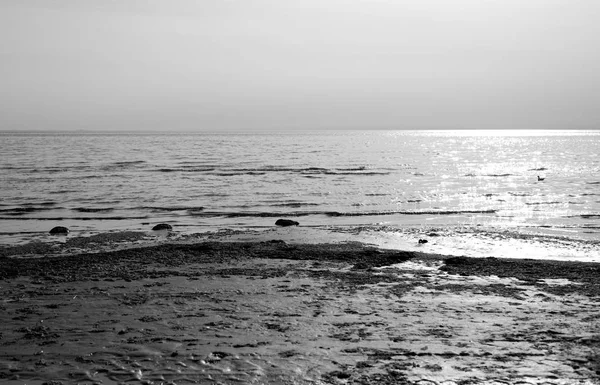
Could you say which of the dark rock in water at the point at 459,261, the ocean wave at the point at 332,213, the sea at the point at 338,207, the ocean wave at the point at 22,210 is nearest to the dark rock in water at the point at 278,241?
the sea at the point at 338,207

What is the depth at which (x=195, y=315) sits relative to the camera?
30.7 feet

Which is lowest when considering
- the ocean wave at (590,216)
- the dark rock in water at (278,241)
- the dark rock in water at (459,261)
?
the dark rock in water at (278,241)

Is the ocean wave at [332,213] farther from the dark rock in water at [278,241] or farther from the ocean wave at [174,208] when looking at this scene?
the dark rock in water at [278,241]

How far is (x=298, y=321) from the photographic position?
29.7 feet

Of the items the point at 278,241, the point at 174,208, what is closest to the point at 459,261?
the point at 278,241

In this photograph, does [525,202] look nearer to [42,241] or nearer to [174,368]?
[42,241]

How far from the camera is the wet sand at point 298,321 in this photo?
703cm

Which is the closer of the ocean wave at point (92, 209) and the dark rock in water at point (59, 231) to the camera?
the dark rock in water at point (59, 231)

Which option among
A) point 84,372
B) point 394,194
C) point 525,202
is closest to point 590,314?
point 84,372

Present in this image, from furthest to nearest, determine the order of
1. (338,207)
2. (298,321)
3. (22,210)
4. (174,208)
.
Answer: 1. (338,207)
2. (174,208)
3. (22,210)
4. (298,321)

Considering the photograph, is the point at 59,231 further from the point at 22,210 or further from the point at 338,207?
the point at 338,207

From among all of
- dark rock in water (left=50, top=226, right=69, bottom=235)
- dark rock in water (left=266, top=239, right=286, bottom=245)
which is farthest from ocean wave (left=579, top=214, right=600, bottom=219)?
dark rock in water (left=50, top=226, right=69, bottom=235)

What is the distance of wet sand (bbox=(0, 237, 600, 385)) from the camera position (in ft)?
23.1

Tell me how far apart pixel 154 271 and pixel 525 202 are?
2340cm
